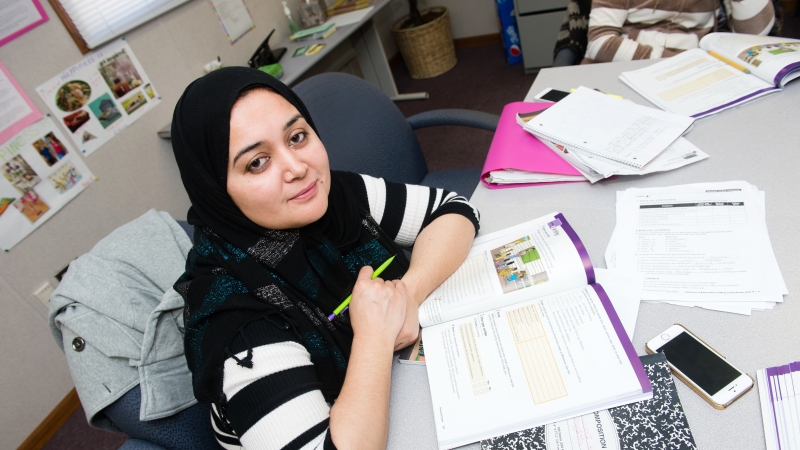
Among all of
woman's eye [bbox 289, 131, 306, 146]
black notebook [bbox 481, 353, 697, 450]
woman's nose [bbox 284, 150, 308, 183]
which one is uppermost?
woman's eye [bbox 289, 131, 306, 146]

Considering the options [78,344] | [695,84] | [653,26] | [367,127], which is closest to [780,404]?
[695,84]

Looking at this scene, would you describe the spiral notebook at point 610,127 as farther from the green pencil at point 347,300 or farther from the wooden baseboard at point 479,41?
the wooden baseboard at point 479,41

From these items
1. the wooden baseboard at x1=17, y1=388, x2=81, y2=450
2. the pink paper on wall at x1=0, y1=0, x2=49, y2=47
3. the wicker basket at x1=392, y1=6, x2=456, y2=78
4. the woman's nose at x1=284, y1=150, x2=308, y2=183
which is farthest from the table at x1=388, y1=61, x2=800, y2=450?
the wicker basket at x1=392, y1=6, x2=456, y2=78

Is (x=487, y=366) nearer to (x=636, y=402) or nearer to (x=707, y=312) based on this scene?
(x=636, y=402)

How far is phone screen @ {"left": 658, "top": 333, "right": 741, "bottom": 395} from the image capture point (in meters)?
0.64

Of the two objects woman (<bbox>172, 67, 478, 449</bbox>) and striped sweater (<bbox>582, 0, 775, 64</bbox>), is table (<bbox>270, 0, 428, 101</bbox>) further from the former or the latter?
woman (<bbox>172, 67, 478, 449</bbox>)

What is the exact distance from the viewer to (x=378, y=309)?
82cm

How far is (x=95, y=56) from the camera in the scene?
75.6 inches

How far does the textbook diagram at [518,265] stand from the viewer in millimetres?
830

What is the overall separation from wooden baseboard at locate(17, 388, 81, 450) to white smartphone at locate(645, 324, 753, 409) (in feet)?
7.57

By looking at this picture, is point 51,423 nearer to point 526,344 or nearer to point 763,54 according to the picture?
point 526,344

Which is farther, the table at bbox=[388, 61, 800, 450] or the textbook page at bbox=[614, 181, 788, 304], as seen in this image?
the textbook page at bbox=[614, 181, 788, 304]

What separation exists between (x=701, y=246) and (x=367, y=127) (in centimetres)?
104

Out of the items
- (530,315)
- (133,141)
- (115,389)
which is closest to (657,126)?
(530,315)
